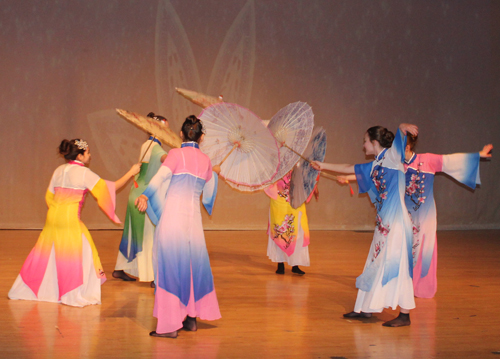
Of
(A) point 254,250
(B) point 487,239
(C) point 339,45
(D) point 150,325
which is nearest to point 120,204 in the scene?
(A) point 254,250

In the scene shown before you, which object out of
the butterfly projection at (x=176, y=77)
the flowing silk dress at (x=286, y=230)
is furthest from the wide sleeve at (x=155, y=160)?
the butterfly projection at (x=176, y=77)

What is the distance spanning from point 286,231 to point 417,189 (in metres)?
1.25

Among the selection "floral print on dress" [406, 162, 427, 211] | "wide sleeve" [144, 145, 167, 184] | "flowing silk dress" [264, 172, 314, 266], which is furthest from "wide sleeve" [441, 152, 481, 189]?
"wide sleeve" [144, 145, 167, 184]

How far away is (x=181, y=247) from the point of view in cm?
304

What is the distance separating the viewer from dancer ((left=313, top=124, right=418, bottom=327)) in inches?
128

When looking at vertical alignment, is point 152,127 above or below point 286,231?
above

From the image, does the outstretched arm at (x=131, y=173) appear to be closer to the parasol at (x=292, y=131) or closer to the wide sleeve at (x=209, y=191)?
the wide sleeve at (x=209, y=191)

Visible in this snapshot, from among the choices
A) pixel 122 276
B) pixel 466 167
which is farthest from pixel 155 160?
pixel 466 167

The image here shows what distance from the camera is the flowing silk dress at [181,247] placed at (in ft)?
9.80

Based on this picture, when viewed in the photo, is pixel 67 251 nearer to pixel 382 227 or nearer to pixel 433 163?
pixel 382 227

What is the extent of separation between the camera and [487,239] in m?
7.67

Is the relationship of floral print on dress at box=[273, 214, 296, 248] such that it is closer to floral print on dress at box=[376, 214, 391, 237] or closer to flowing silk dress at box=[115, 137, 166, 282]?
flowing silk dress at box=[115, 137, 166, 282]

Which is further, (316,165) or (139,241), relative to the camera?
(139,241)

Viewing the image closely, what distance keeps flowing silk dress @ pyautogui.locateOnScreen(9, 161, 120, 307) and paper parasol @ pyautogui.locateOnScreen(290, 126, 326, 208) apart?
1456 mm
